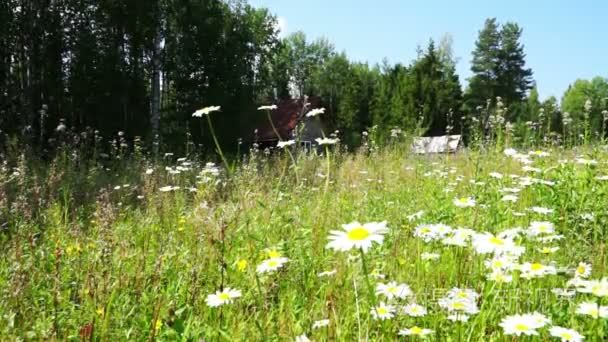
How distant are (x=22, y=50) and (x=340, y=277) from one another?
14.4 metres

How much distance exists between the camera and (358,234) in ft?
3.85

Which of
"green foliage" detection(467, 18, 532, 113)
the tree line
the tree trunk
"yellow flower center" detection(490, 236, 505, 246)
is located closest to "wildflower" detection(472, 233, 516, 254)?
"yellow flower center" detection(490, 236, 505, 246)

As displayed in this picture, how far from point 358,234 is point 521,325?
23.3 inches

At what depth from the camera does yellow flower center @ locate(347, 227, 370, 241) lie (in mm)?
1144

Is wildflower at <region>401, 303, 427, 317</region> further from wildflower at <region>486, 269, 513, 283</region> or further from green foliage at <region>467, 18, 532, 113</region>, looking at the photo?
green foliage at <region>467, 18, 532, 113</region>

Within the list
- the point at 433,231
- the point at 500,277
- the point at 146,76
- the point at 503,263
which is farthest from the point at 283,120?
the point at 500,277

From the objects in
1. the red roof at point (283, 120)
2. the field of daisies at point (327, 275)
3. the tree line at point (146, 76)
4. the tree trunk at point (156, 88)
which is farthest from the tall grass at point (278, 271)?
the red roof at point (283, 120)

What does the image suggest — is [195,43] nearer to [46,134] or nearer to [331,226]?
[46,134]

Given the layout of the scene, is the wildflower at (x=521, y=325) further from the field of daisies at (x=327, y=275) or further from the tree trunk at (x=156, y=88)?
the tree trunk at (x=156, y=88)

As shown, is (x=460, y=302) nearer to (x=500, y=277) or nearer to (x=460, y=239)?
(x=500, y=277)

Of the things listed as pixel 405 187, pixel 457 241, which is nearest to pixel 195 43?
pixel 405 187

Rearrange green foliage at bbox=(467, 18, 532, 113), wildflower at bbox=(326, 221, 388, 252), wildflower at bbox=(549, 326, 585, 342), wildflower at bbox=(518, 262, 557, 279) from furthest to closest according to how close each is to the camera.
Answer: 1. green foliage at bbox=(467, 18, 532, 113)
2. wildflower at bbox=(518, 262, 557, 279)
3. wildflower at bbox=(549, 326, 585, 342)
4. wildflower at bbox=(326, 221, 388, 252)

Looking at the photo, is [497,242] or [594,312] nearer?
[594,312]

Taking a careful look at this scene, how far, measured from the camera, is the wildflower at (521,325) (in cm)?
132
